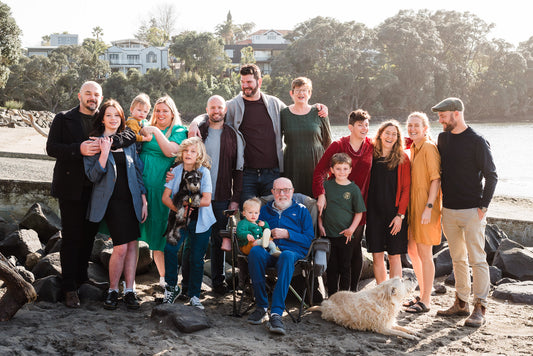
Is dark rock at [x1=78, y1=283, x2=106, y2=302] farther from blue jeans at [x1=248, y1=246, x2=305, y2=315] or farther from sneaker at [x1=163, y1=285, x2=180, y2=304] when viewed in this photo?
blue jeans at [x1=248, y1=246, x2=305, y2=315]

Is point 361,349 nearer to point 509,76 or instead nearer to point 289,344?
point 289,344

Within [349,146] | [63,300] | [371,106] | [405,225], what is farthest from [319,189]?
[371,106]

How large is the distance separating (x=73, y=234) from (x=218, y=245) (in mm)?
1412

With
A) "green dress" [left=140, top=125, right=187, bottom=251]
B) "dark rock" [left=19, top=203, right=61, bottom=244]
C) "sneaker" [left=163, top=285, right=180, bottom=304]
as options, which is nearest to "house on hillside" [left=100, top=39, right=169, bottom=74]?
"dark rock" [left=19, top=203, right=61, bottom=244]

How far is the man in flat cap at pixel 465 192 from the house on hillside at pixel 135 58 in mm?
60408

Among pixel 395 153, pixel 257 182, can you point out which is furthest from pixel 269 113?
pixel 395 153

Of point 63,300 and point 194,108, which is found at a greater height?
point 194,108

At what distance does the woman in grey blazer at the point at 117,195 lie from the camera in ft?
14.0

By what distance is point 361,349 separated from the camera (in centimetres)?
388

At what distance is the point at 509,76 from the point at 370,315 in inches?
2312

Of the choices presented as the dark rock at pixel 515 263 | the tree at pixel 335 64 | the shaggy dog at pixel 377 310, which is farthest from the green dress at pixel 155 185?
the tree at pixel 335 64

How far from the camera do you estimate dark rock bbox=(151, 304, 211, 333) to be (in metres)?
4.02

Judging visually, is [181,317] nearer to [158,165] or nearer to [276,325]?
[276,325]

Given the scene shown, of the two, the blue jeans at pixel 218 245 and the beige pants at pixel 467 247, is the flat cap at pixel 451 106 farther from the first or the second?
the blue jeans at pixel 218 245
